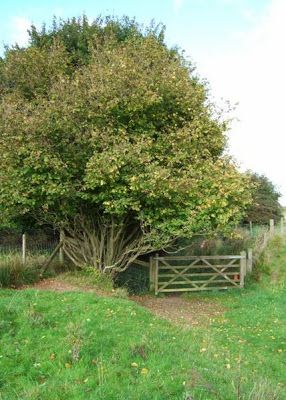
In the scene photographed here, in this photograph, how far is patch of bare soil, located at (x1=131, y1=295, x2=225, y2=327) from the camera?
12.1 meters

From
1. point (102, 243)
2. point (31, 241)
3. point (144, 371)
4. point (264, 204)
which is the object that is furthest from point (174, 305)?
point (264, 204)

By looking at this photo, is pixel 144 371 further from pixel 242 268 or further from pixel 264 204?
pixel 264 204

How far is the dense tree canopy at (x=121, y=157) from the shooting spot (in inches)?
501

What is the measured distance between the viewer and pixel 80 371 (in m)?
6.09

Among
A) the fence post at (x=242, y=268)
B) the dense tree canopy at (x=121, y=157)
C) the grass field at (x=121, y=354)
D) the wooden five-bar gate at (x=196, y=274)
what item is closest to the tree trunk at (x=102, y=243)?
the dense tree canopy at (x=121, y=157)

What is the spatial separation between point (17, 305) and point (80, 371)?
3.45 meters

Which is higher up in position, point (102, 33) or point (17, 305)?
point (102, 33)

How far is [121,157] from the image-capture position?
12367mm

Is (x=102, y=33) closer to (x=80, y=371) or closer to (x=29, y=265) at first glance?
(x=29, y=265)

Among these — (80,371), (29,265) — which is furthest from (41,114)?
(80,371)

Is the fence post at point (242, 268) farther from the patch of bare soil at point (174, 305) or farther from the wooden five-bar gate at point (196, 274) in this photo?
the patch of bare soil at point (174, 305)

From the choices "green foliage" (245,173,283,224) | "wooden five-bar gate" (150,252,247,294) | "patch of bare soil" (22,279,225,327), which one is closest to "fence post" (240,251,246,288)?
"wooden five-bar gate" (150,252,247,294)

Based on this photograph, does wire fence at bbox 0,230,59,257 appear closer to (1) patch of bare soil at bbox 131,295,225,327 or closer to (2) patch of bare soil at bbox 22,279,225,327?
(2) patch of bare soil at bbox 22,279,225,327

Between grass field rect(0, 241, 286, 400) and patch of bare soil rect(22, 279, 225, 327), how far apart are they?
0.98 metres
